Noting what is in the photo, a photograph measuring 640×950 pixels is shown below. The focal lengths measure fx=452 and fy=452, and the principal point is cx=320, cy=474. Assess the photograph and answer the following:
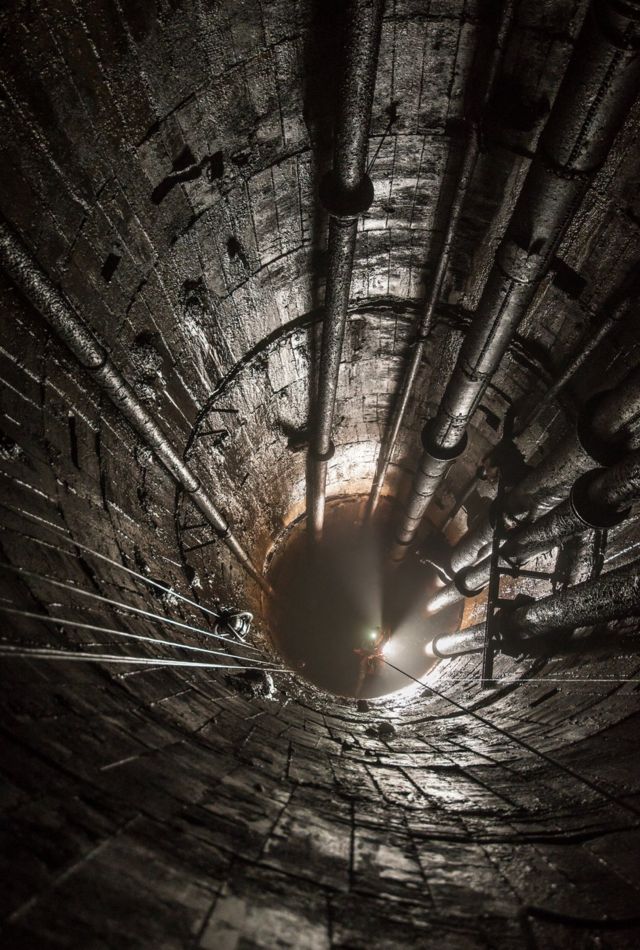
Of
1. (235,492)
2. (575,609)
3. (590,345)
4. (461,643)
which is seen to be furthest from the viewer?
(461,643)

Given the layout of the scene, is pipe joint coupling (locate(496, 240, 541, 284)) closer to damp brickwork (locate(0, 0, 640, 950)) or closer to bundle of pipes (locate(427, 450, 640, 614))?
damp brickwork (locate(0, 0, 640, 950))

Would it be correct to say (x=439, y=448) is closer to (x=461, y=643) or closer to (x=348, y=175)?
(x=461, y=643)

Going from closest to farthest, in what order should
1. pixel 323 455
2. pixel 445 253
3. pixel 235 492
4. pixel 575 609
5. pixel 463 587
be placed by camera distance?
pixel 575 609 < pixel 445 253 < pixel 235 492 < pixel 323 455 < pixel 463 587

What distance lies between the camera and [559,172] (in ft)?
9.91

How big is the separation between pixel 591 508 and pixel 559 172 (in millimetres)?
2633

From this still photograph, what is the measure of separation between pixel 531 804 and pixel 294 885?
171cm

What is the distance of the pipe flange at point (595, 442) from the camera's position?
388cm

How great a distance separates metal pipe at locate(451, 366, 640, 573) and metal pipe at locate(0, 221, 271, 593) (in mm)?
3567

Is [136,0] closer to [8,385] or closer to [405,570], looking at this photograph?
[8,385]

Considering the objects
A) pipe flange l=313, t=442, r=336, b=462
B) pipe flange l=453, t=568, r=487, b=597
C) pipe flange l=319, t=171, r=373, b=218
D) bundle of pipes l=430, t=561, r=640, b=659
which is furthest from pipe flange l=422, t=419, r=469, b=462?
pipe flange l=319, t=171, r=373, b=218

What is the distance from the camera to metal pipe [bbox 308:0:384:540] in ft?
9.09

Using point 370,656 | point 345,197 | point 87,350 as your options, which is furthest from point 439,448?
point 370,656

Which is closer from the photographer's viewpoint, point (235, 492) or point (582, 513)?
point (582, 513)

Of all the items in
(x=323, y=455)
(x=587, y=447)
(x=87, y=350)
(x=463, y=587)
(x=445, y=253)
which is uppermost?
(x=445, y=253)
